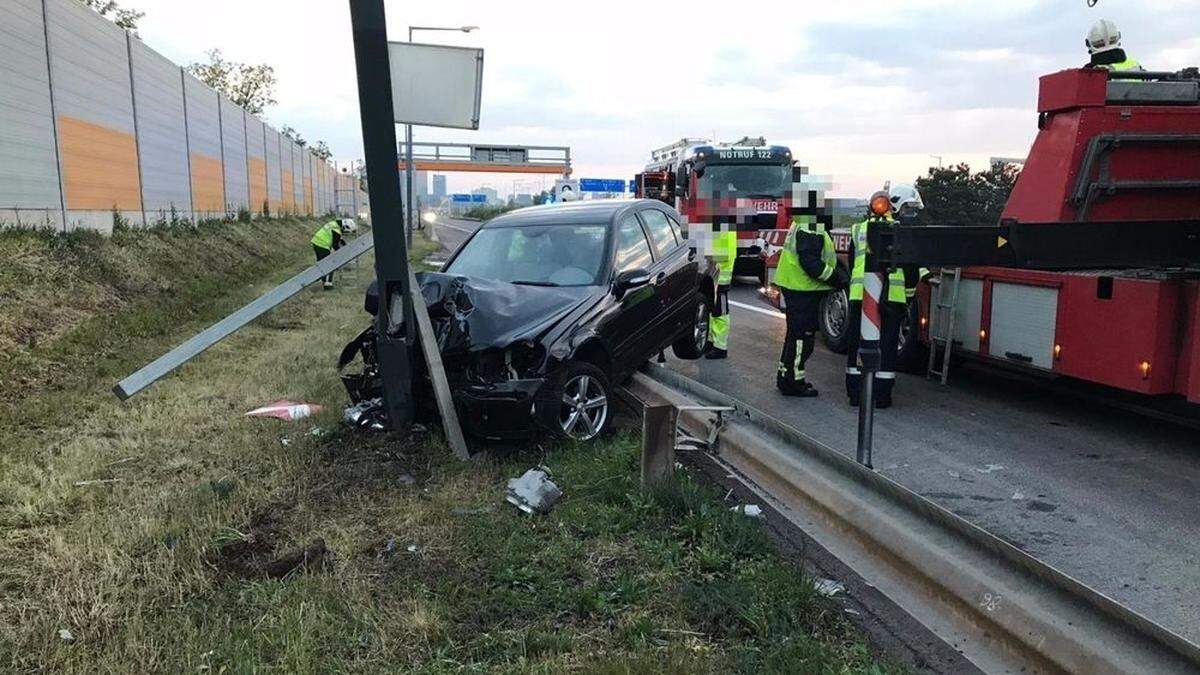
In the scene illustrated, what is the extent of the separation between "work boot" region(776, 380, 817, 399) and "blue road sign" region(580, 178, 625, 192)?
33465 mm

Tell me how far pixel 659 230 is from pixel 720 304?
1.41m

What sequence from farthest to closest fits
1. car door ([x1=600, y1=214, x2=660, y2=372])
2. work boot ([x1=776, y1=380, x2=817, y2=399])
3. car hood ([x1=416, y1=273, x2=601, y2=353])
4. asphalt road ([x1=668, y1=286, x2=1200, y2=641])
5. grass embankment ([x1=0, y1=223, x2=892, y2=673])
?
work boot ([x1=776, y1=380, x2=817, y2=399]), car door ([x1=600, y1=214, x2=660, y2=372]), car hood ([x1=416, y1=273, x2=601, y2=353]), asphalt road ([x1=668, y1=286, x2=1200, y2=641]), grass embankment ([x1=0, y1=223, x2=892, y2=673])

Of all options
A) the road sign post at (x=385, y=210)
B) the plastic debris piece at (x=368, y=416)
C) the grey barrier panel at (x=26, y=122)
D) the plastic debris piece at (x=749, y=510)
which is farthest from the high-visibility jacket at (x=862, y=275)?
the grey barrier panel at (x=26, y=122)

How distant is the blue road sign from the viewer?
40.2m

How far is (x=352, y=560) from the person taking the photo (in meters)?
3.66

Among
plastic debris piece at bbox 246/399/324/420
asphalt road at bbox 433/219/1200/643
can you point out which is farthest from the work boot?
plastic debris piece at bbox 246/399/324/420

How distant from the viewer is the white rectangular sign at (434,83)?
696 centimetres

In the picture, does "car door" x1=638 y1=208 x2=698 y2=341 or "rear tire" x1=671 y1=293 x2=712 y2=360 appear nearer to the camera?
"car door" x1=638 y1=208 x2=698 y2=341

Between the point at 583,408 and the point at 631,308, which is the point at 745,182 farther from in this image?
the point at 583,408

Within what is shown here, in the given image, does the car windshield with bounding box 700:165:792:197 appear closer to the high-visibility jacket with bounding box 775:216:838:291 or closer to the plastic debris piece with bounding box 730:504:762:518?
the high-visibility jacket with bounding box 775:216:838:291

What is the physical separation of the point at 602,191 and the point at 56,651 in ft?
127

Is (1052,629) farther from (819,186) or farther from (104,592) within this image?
(819,186)

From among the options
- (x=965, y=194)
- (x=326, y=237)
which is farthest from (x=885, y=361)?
(x=326, y=237)

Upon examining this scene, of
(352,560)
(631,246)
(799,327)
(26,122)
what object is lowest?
(352,560)
